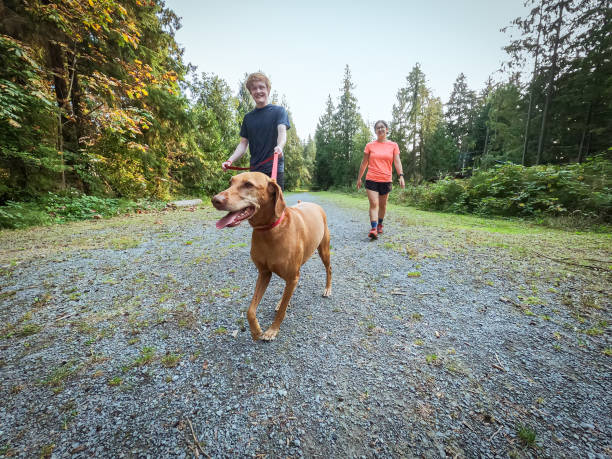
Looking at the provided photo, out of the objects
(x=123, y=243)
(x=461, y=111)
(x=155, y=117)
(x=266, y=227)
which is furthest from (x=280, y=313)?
(x=461, y=111)

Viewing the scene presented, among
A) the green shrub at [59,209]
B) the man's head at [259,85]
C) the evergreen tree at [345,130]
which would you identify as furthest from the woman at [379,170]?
the evergreen tree at [345,130]

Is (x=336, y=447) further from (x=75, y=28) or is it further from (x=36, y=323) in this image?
(x=75, y=28)

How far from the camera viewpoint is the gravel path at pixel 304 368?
1.22m

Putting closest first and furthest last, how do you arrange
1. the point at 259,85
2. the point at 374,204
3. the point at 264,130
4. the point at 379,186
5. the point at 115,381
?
the point at 115,381
the point at 259,85
the point at 264,130
the point at 374,204
the point at 379,186

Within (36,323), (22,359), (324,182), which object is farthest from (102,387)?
(324,182)

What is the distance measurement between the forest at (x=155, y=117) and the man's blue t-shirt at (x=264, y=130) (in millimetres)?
6110

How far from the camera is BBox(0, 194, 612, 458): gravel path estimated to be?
4.02 ft

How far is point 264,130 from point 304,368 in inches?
117

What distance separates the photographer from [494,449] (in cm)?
117

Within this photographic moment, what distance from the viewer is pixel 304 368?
1730 millimetres

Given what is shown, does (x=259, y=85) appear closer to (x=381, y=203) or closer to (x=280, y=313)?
(x=280, y=313)

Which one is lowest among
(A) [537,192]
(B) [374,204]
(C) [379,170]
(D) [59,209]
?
(D) [59,209]

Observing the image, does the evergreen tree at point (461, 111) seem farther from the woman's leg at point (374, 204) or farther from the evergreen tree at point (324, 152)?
the woman's leg at point (374, 204)

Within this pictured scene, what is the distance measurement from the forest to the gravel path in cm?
545
